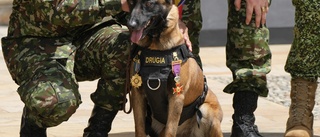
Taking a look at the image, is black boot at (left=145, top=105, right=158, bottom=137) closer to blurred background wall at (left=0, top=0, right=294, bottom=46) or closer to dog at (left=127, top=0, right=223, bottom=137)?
dog at (left=127, top=0, right=223, bottom=137)

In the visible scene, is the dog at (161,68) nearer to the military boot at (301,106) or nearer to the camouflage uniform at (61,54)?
the camouflage uniform at (61,54)

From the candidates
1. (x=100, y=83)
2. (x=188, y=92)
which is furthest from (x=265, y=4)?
(x=100, y=83)

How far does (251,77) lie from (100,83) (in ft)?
2.99

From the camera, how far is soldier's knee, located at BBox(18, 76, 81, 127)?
14.2 feet

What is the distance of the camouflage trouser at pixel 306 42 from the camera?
4.79m

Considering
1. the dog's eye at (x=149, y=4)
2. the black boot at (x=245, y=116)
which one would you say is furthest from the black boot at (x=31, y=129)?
the black boot at (x=245, y=116)

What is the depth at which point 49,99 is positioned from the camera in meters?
4.34

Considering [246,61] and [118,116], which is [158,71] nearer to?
[246,61]

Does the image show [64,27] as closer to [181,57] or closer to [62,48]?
[62,48]

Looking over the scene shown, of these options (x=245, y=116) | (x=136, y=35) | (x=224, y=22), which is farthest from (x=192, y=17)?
(x=224, y=22)

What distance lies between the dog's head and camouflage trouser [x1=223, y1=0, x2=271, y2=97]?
784 mm

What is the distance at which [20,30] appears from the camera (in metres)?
4.63

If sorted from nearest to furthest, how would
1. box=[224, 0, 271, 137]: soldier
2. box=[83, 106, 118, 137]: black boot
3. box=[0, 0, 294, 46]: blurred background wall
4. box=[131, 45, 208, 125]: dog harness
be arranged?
1. box=[131, 45, 208, 125]: dog harness
2. box=[83, 106, 118, 137]: black boot
3. box=[224, 0, 271, 137]: soldier
4. box=[0, 0, 294, 46]: blurred background wall

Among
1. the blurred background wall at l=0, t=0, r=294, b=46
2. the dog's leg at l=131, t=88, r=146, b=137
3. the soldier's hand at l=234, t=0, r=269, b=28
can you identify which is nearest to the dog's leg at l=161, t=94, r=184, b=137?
the dog's leg at l=131, t=88, r=146, b=137
